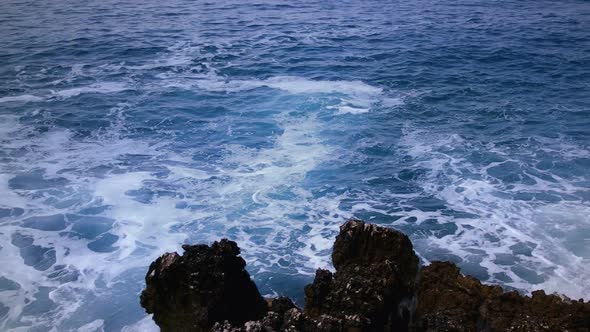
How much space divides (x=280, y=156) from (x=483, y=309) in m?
9.50

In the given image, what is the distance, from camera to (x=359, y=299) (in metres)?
6.14

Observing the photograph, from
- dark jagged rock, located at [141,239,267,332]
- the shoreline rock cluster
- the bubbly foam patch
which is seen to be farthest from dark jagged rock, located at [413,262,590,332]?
the bubbly foam patch

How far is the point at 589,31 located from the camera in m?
27.1

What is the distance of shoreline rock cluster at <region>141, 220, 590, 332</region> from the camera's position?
5.84 metres

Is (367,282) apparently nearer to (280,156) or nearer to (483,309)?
(483,309)

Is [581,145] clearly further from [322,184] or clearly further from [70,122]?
[70,122]

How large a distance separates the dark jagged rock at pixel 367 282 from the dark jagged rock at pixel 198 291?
1.02 m

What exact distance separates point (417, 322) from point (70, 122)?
15150 mm

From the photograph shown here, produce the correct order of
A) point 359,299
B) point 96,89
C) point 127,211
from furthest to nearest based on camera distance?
point 96,89
point 127,211
point 359,299

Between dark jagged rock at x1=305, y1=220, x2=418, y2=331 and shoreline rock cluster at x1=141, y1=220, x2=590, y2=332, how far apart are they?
1 centimetres

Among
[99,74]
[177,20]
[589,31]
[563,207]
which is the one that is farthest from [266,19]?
[563,207]

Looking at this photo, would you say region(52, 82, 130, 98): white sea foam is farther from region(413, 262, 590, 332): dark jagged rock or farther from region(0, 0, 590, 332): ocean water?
region(413, 262, 590, 332): dark jagged rock

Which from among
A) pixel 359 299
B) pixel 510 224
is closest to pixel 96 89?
pixel 510 224

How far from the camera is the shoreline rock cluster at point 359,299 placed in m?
5.84
